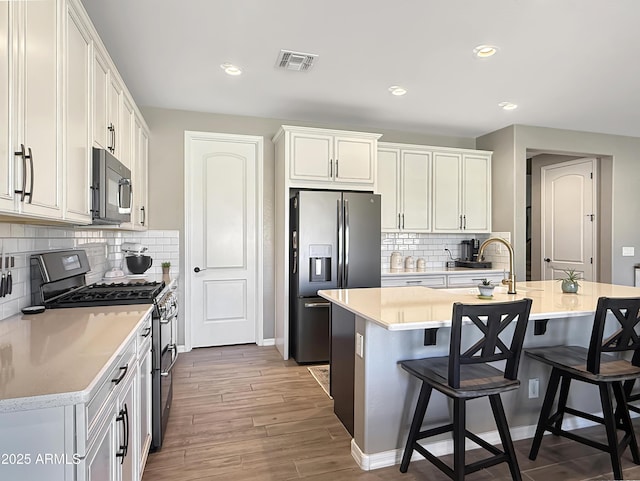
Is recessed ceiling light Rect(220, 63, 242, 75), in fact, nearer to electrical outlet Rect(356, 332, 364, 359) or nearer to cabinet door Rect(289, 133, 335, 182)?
cabinet door Rect(289, 133, 335, 182)

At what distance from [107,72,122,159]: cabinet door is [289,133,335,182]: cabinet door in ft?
5.58

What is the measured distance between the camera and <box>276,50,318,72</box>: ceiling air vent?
2902 mm

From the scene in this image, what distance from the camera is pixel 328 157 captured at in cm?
402

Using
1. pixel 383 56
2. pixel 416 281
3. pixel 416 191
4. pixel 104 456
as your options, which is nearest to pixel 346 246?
pixel 416 281

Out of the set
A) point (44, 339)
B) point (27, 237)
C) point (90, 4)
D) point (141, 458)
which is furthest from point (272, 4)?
point (141, 458)

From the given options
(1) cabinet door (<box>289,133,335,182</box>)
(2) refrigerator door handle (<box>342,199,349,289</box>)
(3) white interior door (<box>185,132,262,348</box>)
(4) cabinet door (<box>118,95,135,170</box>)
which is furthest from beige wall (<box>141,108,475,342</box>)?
(2) refrigerator door handle (<box>342,199,349,289</box>)

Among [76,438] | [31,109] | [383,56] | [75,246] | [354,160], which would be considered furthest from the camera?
[354,160]

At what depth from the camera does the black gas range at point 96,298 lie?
205cm

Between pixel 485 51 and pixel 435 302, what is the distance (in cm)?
200

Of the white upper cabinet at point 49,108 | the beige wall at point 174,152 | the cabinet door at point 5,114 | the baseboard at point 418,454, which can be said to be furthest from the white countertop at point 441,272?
the cabinet door at point 5,114

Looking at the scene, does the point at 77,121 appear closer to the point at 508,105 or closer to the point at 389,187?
the point at 389,187

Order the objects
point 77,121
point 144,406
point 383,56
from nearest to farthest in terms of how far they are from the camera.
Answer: point 77,121
point 144,406
point 383,56

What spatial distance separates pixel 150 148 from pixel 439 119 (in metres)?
3.37

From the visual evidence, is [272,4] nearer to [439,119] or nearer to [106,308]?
[106,308]
